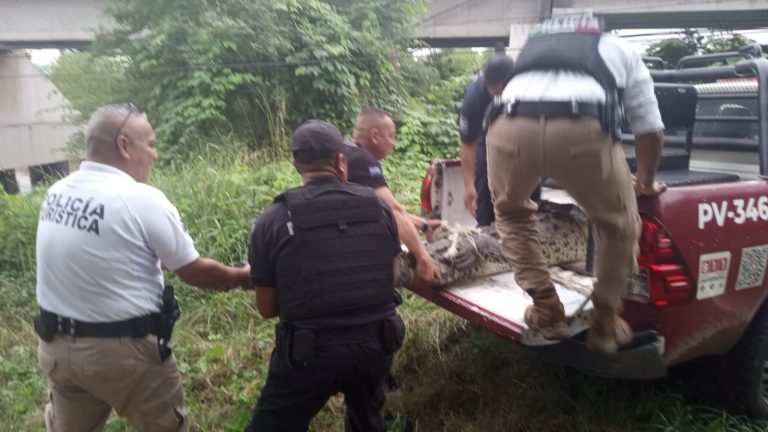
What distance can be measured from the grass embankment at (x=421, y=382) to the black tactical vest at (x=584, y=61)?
1.59 m

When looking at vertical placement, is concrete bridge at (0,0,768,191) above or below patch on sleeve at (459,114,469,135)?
above

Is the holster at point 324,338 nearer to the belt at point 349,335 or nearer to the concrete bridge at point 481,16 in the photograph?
the belt at point 349,335

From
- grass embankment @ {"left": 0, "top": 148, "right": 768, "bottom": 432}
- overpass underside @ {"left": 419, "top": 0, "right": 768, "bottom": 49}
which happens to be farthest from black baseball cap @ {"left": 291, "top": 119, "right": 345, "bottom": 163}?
overpass underside @ {"left": 419, "top": 0, "right": 768, "bottom": 49}

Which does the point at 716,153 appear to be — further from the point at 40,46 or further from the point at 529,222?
the point at 40,46

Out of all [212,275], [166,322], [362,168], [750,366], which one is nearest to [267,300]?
[212,275]

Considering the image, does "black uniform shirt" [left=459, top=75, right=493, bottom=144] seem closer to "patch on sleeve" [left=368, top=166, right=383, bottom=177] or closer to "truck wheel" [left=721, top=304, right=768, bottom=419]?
"patch on sleeve" [left=368, top=166, right=383, bottom=177]

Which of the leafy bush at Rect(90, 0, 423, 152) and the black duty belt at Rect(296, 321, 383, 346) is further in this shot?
the leafy bush at Rect(90, 0, 423, 152)

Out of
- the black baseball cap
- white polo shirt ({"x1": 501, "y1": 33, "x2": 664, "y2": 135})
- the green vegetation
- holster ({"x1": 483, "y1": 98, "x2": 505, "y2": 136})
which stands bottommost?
the black baseball cap

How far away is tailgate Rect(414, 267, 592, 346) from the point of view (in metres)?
3.02

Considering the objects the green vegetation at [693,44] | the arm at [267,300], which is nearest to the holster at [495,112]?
the arm at [267,300]

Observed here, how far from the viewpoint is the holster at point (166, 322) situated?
8.76ft

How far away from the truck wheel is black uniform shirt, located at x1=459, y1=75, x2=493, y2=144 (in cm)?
230

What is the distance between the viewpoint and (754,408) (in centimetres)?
322

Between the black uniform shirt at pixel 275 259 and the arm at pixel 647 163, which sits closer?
the black uniform shirt at pixel 275 259
